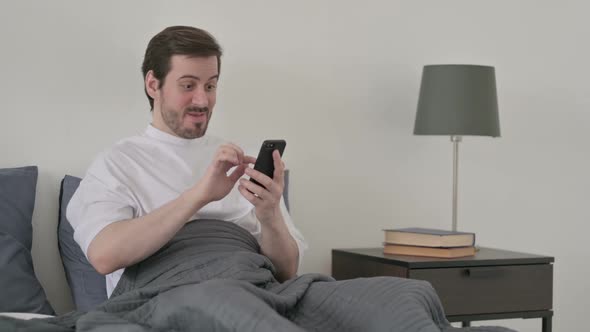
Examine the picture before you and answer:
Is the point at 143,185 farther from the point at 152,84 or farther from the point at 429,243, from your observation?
the point at 429,243

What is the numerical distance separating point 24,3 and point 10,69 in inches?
8.4

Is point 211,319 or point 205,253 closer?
point 211,319

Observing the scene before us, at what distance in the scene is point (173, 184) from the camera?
2352 millimetres

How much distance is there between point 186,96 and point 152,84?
0.45ft

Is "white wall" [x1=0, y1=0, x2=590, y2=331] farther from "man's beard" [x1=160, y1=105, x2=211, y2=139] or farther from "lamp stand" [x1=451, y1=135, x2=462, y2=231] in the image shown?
"man's beard" [x1=160, y1=105, x2=211, y2=139]

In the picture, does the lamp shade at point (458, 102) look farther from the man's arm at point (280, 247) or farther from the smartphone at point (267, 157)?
the smartphone at point (267, 157)

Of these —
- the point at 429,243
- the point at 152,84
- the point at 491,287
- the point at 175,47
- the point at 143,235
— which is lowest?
the point at 491,287

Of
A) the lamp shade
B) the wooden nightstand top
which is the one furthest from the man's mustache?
the lamp shade

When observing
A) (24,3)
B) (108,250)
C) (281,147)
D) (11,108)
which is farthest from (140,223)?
(24,3)

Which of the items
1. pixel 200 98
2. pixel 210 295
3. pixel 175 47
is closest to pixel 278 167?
pixel 200 98

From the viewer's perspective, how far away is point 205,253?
2.12 m

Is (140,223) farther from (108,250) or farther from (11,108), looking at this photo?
(11,108)

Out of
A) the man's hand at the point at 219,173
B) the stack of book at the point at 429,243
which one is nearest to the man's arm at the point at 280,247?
the man's hand at the point at 219,173

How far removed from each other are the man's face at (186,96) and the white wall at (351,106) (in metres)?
0.39
